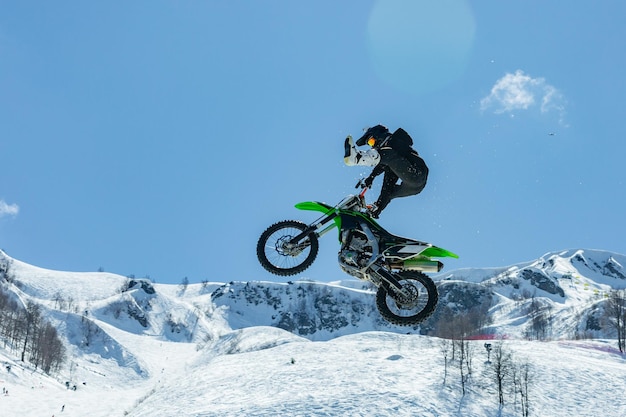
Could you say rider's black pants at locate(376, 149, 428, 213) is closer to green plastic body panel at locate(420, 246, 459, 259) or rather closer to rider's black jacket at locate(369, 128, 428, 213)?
rider's black jacket at locate(369, 128, 428, 213)

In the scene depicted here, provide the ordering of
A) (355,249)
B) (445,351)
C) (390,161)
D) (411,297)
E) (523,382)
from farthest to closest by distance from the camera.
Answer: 1. (445,351)
2. (523,382)
3. (355,249)
4. (411,297)
5. (390,161)

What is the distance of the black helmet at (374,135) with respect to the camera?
11.5m

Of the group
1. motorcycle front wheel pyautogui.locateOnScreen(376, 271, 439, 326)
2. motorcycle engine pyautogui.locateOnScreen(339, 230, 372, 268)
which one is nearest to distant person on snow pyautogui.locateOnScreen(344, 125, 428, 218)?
motorcycle engine pyautogui.locateOnScreen(339, 230, 372, 268)

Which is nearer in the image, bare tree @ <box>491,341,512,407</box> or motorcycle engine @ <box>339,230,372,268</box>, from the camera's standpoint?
motorcycle engine @ <box>339,230,372,268</box>

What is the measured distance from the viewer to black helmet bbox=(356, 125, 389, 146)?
11452 mm

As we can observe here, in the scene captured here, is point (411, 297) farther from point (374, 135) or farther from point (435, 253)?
point (374, 135)

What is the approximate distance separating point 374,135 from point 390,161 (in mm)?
692

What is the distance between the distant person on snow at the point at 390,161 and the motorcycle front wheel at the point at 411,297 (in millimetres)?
1782

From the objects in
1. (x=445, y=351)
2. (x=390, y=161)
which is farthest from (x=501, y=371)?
(x=390, y=161)

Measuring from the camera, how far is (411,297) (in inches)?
476

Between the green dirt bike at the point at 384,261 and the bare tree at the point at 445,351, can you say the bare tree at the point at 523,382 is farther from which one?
the green dirt bike at the point at 384,261

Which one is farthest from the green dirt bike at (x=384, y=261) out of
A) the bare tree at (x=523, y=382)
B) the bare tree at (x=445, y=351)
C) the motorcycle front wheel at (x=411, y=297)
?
the bare tree at (x=445, y=351)

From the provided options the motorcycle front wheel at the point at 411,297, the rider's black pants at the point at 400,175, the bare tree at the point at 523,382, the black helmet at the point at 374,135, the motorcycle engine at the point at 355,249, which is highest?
the black helmet at the point at 374,135

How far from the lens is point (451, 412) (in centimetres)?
7506
